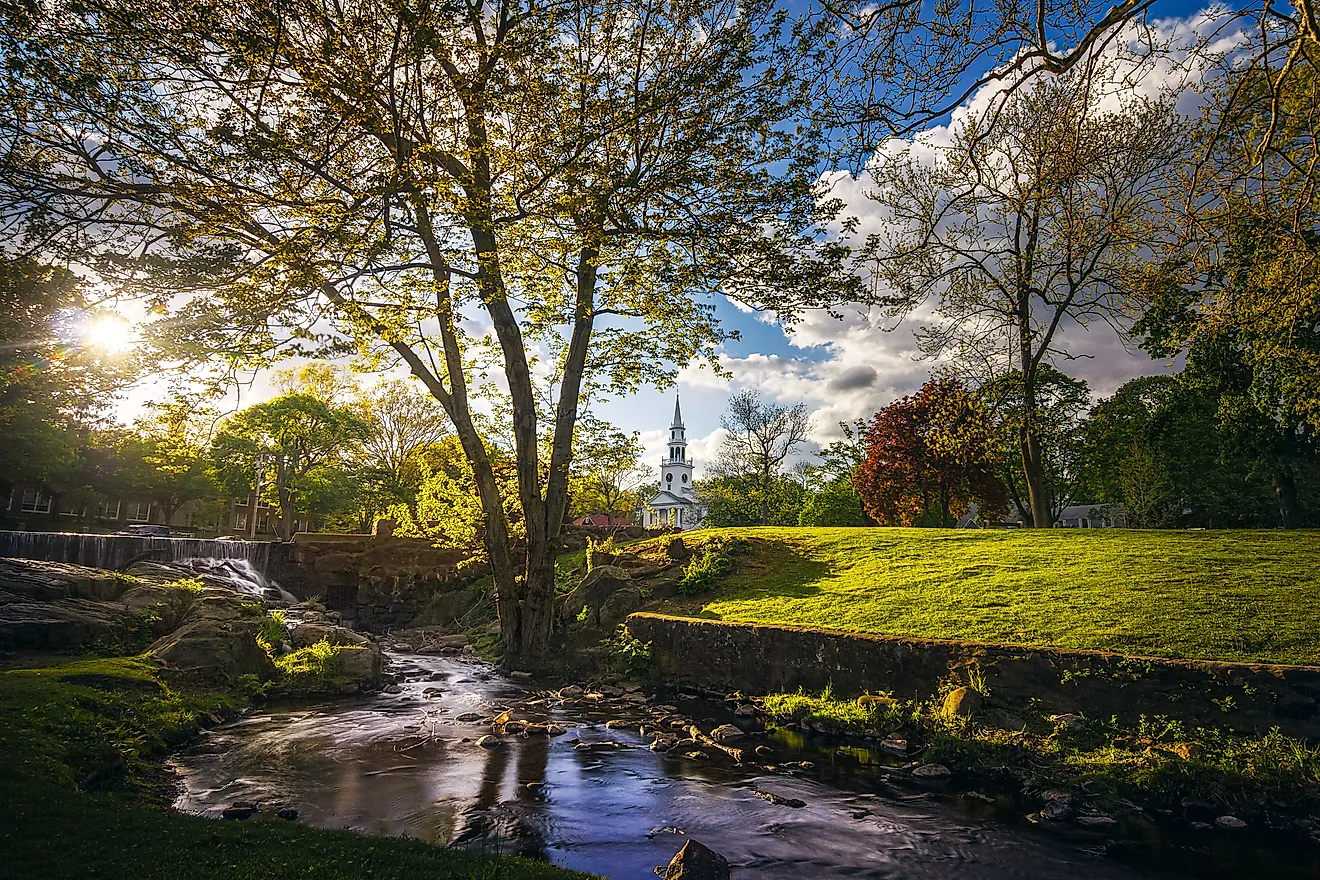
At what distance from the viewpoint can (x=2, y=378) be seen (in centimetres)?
1369

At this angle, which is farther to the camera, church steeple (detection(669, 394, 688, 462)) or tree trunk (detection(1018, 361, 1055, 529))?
church steeple (detection(669, 394, 688, 462))

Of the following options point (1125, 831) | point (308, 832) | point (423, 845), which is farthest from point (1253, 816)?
point (308, 832)

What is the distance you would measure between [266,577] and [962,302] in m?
29.0

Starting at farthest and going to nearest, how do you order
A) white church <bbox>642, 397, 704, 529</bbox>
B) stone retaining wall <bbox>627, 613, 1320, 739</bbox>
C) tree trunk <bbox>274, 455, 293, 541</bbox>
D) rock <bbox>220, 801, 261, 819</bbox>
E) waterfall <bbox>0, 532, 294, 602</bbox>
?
white church <bbox>642, 397, 704, 529</bbox>
tree trunk <bbox>274, 455, 293, 541</bbox>
waterfall <bbox>0, 532, 294, 602</bbox>
stone retaining wall <bbox>627, 613, 1320, 739</bbox>
rock <bbox>220, 801, 261, 819</bbox>

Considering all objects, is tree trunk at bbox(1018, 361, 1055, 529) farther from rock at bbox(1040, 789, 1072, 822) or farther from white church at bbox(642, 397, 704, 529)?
white church at bbox(642, 397, 704, 529)

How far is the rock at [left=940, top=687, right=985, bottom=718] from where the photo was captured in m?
8.69

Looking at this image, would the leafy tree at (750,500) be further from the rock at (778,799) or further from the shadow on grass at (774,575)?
the rock at (778,799)

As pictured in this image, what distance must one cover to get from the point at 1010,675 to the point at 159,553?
27452 mm

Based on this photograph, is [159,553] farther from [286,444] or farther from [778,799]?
[778,799]

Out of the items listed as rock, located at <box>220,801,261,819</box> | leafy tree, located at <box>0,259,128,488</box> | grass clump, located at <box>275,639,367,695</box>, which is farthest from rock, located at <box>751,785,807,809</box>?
leafy tree, located at <box>0,259,128,488</box>

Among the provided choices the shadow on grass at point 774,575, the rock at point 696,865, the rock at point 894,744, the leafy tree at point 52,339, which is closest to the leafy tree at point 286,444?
the shadow on grass at point 774,575

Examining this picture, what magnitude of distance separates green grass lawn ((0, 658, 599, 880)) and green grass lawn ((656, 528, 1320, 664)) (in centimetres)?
892

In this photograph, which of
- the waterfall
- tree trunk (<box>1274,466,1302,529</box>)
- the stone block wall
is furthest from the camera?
tree trunk (<box>1274,466,1302,529</box>)

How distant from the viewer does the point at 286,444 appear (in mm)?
43750
